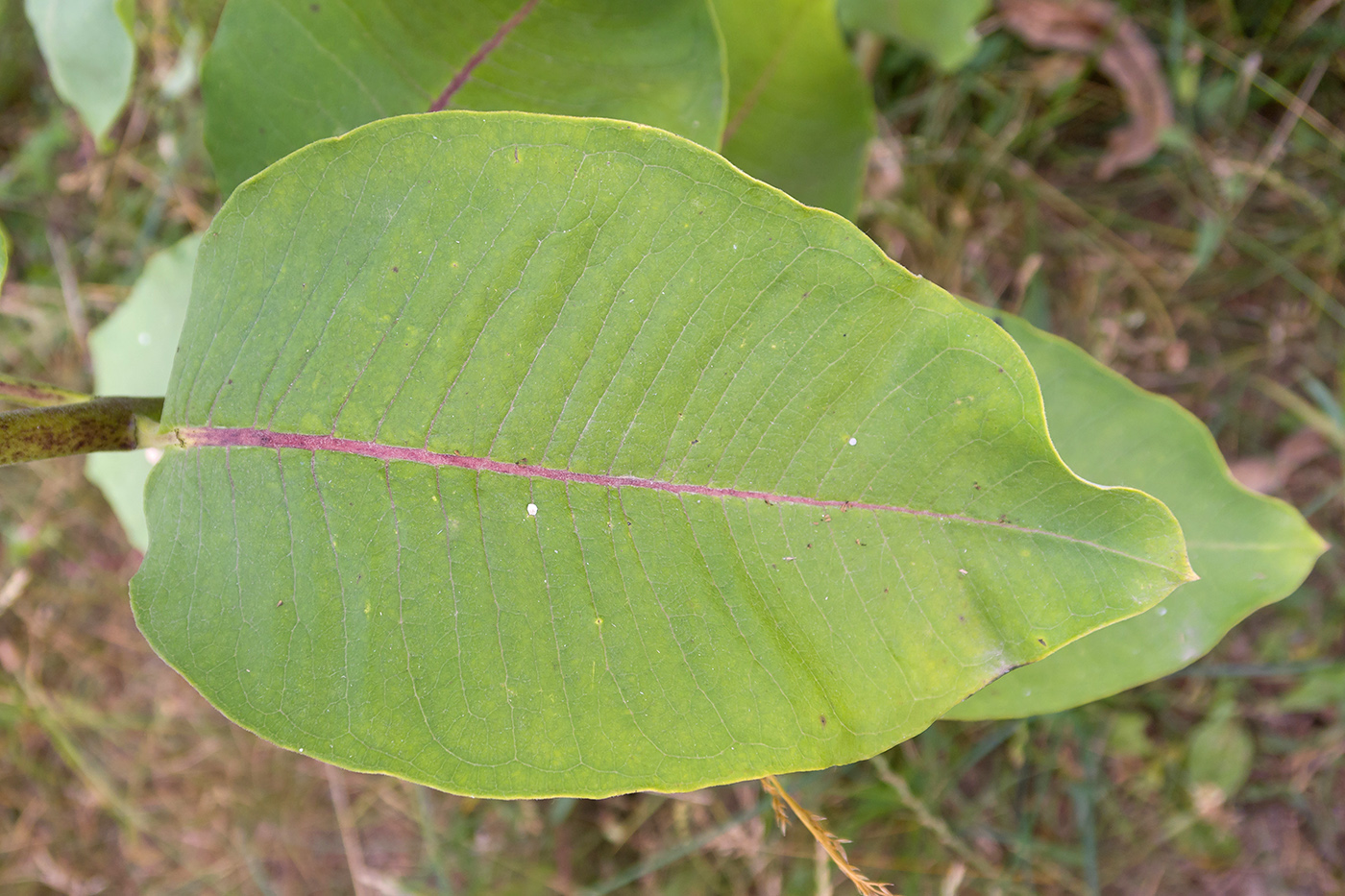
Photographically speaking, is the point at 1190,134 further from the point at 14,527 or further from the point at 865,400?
the point at 14,527

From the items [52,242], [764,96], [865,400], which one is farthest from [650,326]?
[52,242]

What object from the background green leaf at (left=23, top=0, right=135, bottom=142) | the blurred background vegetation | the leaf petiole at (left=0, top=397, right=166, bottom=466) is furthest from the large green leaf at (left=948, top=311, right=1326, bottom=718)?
the background green leaf at (left=23, top=0, right=135, bottom=142)

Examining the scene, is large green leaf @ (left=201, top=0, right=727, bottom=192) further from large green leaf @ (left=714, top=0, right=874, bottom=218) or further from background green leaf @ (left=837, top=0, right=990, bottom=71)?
background green leaf @ (left=837, top=0, right=990, bottom=71)

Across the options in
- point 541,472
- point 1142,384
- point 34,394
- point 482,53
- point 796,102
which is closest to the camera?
point 541,472

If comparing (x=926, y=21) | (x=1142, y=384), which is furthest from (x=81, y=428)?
(x=1142, y=384)

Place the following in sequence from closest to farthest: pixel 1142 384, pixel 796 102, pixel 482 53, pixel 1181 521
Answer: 1. pixel 482 53
2. pixel 1181 521
3. pixel 796 102
4. pixel 1142 384

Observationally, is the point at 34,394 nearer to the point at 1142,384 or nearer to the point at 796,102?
the point at 796,102

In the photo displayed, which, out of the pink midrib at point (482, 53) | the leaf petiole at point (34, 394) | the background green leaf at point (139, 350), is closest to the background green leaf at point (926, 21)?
the pink midrib at point (482, 53)
